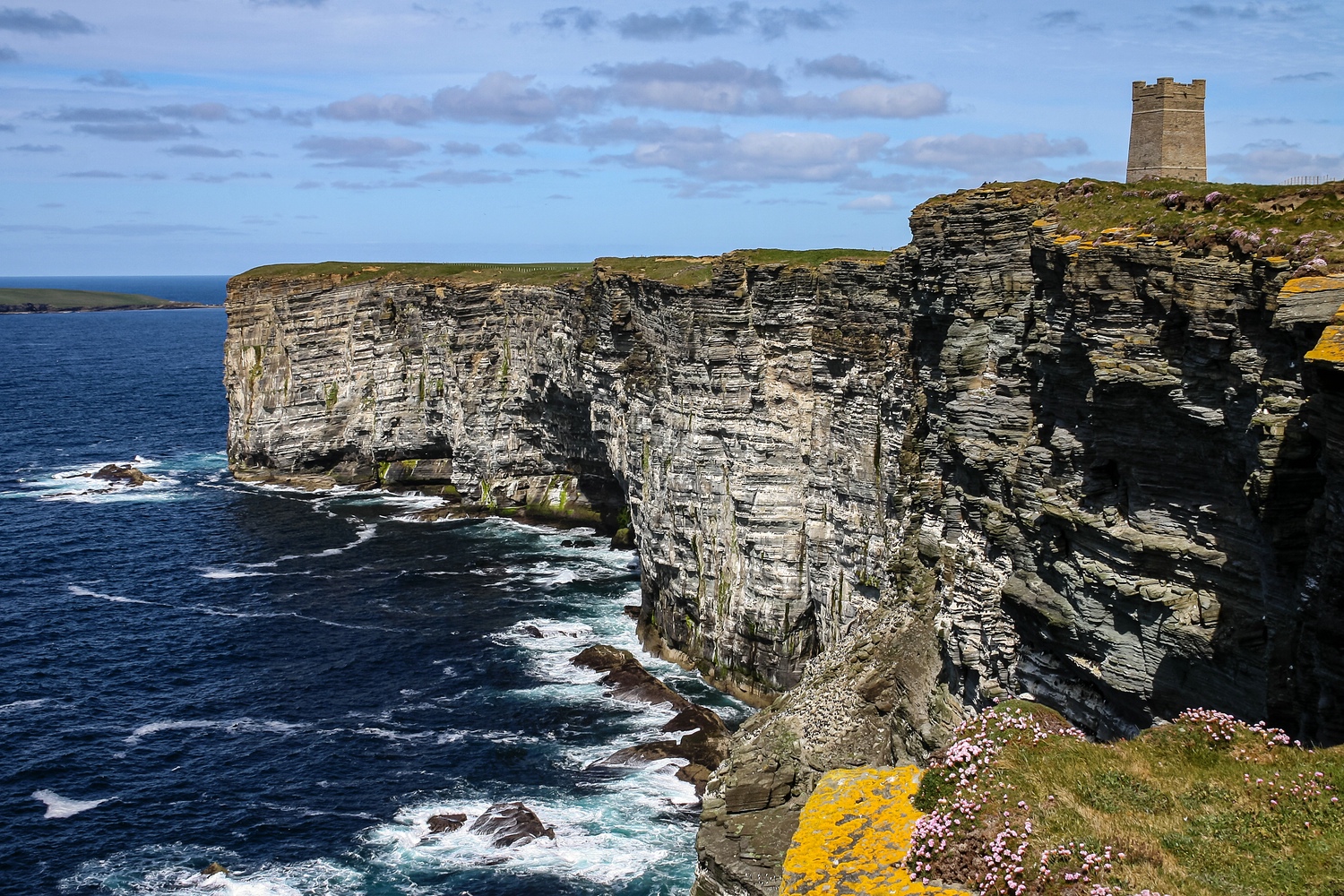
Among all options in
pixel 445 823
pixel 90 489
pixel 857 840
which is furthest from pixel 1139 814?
pixel 90 489

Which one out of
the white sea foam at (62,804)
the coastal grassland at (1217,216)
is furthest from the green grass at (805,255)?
the white sea foam at (62,804)

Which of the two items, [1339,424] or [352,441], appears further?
[352,441]

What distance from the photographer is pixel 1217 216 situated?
101 ft

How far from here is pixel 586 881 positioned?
4522 cm

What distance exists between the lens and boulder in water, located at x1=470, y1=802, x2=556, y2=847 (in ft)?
159

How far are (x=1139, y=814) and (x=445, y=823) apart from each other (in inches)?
1429

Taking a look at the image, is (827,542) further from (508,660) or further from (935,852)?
(935,852)

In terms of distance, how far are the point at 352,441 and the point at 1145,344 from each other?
9461 centimetres

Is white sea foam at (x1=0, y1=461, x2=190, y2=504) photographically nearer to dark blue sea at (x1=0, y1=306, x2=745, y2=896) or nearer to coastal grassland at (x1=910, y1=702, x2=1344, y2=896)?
dark blue sea at (x1=0, y1=306, x2=745, y2=896)

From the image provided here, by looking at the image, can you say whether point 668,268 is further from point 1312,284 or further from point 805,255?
point 1312,284

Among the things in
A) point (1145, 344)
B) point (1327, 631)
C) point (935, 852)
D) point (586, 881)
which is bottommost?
point (586, 881)

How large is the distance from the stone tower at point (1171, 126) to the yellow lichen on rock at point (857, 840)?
A: 30.9 m

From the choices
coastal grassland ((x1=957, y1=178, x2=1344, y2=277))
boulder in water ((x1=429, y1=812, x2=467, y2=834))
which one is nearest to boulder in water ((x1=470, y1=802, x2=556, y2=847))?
boulder in water ((x1=429, y1=812, x2=467, y2=834))

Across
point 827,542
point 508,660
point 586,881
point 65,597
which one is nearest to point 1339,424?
point 586,881
